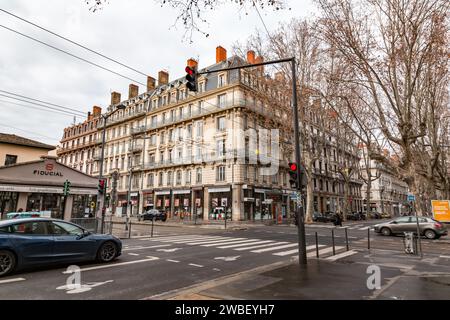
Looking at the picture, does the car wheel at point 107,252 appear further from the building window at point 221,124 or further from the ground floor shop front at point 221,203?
the building window at point 221,124

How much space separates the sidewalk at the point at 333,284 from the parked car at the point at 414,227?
36.4 ft

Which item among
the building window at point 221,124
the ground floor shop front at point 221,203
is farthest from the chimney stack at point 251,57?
the ground floor shop front at point 221,203

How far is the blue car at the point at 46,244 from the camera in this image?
21.9ft

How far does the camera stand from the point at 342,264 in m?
8.35

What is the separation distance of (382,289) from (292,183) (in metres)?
4.00

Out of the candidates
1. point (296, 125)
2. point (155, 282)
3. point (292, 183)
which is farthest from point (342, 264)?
point (155, 282)

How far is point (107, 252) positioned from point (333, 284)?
6.66 meters

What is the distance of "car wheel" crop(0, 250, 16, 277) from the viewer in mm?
6527

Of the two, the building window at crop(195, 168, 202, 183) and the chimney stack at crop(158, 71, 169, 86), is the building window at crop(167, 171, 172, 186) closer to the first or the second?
the building window at crop(195, 168, 202, 183)

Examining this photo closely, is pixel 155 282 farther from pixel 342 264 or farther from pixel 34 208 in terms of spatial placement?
pixel 34 208

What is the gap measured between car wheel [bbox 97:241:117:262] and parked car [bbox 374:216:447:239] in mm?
18643

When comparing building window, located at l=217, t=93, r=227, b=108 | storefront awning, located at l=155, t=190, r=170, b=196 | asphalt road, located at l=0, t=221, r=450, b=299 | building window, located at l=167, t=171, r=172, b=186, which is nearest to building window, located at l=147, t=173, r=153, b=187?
storefront awning, located at l=155, t=190, r=170, b=196

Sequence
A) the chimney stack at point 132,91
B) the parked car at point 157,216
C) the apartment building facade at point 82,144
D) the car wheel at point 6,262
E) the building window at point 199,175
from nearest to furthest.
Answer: the car wheel at point 6,262 < the parked car at point 157,216 < the building window at point 199,175 < the chimney stack at point 132,91 < the apartment building facade at point 82,144

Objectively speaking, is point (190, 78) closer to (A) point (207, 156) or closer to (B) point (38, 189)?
(B) point (38, 189)
